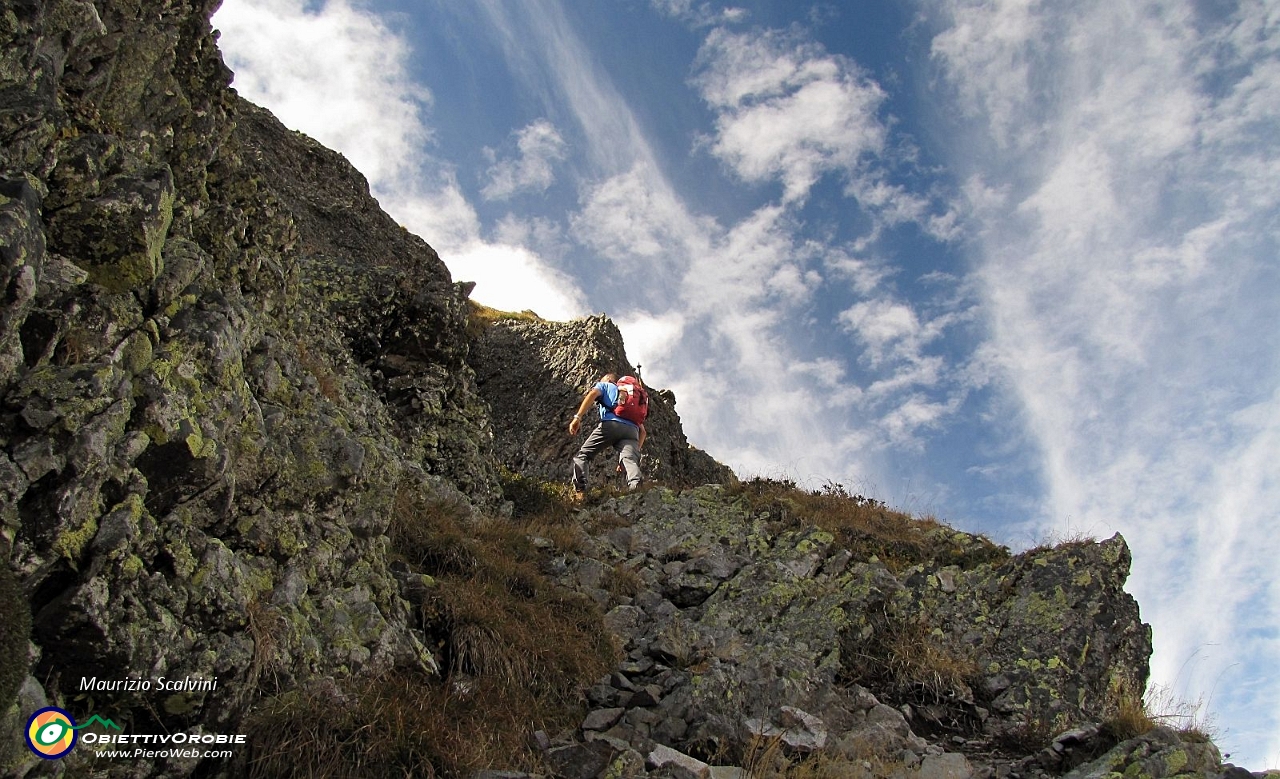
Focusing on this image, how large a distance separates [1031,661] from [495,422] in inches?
535

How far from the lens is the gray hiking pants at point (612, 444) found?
15.0 metres

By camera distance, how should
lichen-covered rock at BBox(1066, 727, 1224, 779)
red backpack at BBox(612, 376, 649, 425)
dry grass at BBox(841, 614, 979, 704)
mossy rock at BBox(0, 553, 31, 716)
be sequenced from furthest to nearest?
red backpack at BBox(612, 376, 649, 425), dry grass at BBox(841, 614, 979, 704), lichen-covered rock at BBox(1066, 727, 1224, 779), mossy rock at BBox(0, 553, 31, 716)

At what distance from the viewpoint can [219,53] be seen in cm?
938

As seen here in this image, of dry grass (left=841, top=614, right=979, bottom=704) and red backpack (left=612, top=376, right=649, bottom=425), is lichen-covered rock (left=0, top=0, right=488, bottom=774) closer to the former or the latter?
dry grass (left=841, top=614, right=979, bottom=704)

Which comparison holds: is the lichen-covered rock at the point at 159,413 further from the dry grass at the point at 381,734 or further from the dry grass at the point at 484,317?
the dry grass at the point at 484,317

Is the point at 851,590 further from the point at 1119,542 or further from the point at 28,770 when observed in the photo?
the point at 28,770

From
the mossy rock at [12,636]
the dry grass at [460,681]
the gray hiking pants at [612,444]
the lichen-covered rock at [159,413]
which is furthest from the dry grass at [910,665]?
the mossy rock at [12,636]

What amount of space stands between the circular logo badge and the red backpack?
11.4m

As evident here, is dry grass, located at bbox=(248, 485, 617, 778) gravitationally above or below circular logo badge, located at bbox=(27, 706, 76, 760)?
above

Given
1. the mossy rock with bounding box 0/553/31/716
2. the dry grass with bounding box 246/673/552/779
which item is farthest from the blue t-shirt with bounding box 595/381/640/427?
the mossy rock with bounding box 0/553/31/716

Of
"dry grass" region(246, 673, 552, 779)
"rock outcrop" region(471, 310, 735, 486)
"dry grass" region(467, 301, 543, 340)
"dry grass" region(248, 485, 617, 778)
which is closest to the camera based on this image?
"dry grass" region(246, 673, 552, 779)

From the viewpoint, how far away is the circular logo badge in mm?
4012

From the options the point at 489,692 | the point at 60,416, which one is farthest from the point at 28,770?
the point at 489,692

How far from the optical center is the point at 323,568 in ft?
22.3
